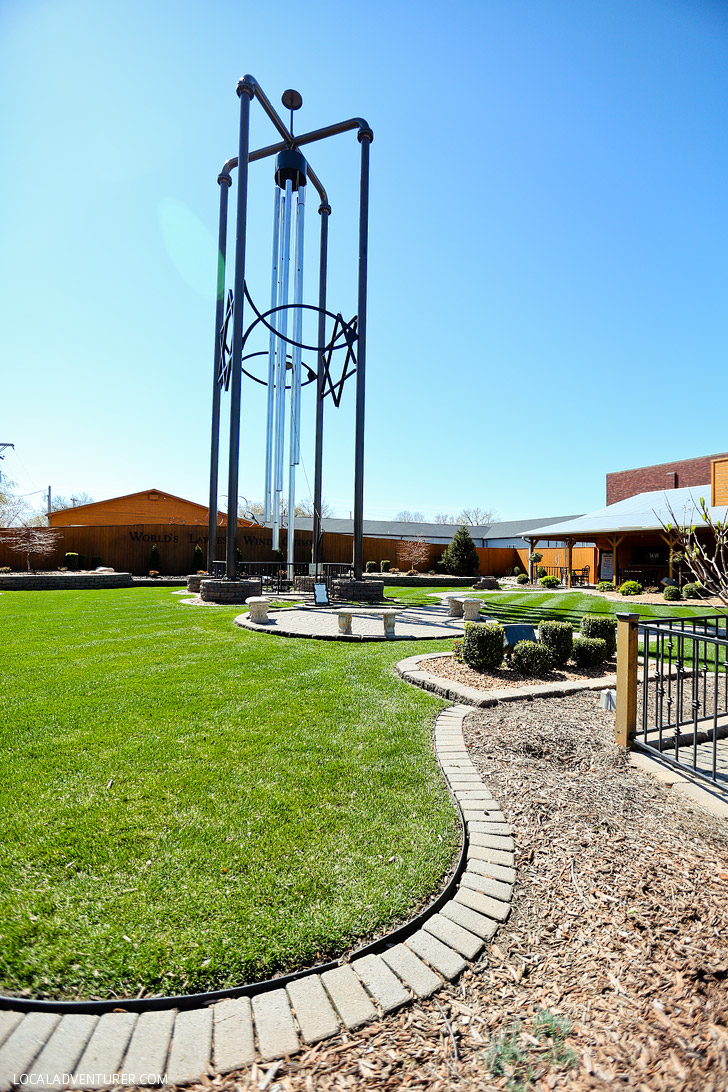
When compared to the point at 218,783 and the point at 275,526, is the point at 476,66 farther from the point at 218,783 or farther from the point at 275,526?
the point at 275,526

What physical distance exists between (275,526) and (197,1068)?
15.5m

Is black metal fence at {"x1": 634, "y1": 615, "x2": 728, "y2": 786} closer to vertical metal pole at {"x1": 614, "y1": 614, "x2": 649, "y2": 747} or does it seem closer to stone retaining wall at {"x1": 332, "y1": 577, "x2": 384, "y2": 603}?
vertical metal pole at {"x1": 614, "y1": 614, "x2": 649, "y2": 747}

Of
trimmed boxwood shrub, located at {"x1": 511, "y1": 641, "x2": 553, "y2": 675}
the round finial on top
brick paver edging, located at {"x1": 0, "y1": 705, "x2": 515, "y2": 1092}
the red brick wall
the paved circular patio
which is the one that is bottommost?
brick paver edging, located at {"x1": 0, "y1": 705, "x2": 515, "y2": 1092}

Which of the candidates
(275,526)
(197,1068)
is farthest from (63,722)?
(275,526)

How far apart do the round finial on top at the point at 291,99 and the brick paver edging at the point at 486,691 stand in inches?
635

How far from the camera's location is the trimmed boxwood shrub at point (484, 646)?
5.29 meters

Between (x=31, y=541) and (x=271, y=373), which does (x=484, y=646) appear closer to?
(x=271, y=373)

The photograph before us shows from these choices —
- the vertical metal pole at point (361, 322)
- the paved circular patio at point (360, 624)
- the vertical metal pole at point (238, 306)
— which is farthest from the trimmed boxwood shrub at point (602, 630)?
the vertical metal pole at point (238, 306)

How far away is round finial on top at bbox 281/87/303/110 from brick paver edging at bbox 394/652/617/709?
52.9 ft

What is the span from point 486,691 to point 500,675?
765 millimetres

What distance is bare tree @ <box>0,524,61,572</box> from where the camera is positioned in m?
18.9

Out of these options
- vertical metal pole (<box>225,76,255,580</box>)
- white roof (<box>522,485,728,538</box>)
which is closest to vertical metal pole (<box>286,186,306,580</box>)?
vertical metal pole (<box>225,76,255,580</box>)

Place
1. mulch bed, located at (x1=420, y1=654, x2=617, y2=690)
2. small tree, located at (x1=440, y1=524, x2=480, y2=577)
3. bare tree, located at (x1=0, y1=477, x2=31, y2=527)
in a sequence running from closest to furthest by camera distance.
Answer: mulch bed, located at (x1=420, y1=654, x2=617, y2=690)
small tree, located at (x1=440, y1=524, x2=480, y2=577)
bare tree, located at (x1=0, y1=477, x2=31, y2=527)

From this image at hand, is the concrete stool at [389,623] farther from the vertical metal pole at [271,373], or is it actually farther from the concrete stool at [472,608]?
the vertical metal pole at [271,373]
